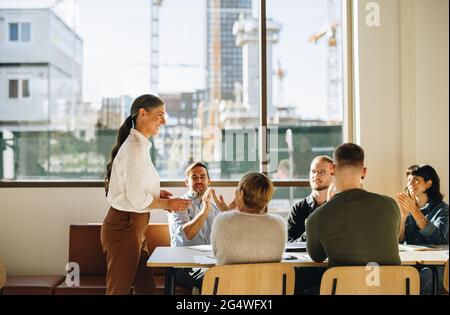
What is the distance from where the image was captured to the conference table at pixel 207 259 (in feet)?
10.00

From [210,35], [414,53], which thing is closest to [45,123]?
[210,35]

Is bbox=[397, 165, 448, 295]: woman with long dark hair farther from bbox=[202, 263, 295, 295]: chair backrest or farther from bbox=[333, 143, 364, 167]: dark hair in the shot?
bbox=[202, 263, 295, 295]: chair backrest

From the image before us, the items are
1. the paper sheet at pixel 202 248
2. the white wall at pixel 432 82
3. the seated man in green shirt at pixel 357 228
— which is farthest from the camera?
the white wall at pixel 432 82

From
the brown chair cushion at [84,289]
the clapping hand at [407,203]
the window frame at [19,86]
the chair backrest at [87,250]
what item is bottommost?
the brown chair cushion at [84,289]

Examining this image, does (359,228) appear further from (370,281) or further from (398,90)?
(398,90)

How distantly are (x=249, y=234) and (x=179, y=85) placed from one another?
2.67m

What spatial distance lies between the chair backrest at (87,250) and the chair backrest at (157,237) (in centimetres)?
39

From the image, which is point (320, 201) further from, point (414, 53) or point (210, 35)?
point (210, 35)

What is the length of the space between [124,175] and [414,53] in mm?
2856

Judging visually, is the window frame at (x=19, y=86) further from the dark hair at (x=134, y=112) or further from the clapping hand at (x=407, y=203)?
the clapping hand at (x=407, y=203)

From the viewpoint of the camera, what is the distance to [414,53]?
15.3ft

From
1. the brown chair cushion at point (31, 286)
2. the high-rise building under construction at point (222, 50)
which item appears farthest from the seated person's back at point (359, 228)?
the high-rise building under construction at point (222, 50)

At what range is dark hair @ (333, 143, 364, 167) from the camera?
2.96 m

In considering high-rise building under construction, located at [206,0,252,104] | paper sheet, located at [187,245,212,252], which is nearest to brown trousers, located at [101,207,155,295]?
paper sheet, located at [187,245,212,252]
